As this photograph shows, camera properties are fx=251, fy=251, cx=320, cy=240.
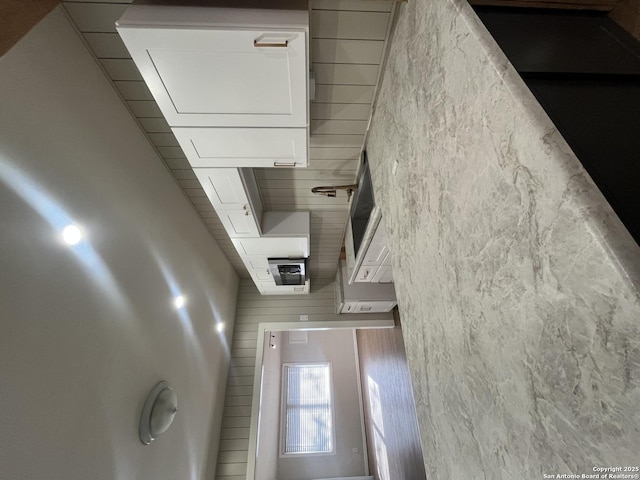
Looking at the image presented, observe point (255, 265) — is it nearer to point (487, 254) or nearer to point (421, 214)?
point (421, 214)

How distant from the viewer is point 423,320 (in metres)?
0.82

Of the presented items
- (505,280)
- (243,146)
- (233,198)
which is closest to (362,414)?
(233,198)

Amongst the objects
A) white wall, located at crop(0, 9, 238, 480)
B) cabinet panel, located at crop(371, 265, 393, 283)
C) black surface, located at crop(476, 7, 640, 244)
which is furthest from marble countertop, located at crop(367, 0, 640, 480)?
cabinet panel, located at crop(371, 265, 393, 283)

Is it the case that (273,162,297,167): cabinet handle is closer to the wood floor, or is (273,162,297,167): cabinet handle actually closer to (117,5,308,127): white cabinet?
(117,5,308,127): white cabinet

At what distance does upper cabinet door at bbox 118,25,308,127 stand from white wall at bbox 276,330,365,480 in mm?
5719

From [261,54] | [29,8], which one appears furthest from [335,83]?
[29,8]

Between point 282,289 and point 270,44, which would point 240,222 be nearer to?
point 270,44

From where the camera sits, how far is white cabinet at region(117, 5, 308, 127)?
80cm

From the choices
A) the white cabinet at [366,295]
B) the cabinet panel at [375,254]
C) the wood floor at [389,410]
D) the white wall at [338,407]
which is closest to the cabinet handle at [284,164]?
the cabinet panel at [375,254]

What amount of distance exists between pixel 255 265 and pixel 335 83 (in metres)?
1.92

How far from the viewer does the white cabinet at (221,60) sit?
80cm

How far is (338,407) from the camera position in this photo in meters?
5.47

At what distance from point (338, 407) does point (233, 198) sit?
5529 millimetres

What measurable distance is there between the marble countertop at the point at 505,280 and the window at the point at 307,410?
17.8 ft
